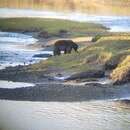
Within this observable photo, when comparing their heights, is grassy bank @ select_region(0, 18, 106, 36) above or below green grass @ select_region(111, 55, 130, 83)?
above

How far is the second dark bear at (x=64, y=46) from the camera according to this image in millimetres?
4371

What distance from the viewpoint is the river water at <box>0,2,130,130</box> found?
429 centimetres

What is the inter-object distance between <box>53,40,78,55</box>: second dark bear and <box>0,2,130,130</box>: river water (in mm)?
149

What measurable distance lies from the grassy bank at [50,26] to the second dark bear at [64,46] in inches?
3.2

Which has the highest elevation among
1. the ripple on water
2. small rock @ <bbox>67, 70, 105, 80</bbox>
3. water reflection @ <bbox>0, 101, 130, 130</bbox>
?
small rock @ <bbox>67, 70, 105, 80</bbox>

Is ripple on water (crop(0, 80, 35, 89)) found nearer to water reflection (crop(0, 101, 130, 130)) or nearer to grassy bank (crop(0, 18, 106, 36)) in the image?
water reflection (crop(0, 101, 130, 130))

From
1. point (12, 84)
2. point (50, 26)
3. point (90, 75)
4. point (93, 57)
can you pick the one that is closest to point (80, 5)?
point (50, 26)

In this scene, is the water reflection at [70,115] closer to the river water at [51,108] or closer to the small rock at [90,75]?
the river water at [51,108]

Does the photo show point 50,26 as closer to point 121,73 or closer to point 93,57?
point 93,57

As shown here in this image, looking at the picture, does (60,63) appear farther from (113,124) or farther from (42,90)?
(113,124)

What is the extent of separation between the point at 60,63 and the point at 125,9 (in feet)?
2.35

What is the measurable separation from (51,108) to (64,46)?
1.78ft

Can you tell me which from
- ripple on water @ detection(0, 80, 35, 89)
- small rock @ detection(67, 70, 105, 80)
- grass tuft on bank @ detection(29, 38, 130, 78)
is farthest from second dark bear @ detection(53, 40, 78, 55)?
ripple on water @ detection(0, 80, 35, 89)

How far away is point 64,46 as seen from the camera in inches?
173
